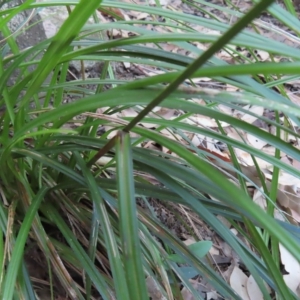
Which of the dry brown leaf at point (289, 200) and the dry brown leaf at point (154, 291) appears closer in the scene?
the dry brown leaf at point (154, 291)

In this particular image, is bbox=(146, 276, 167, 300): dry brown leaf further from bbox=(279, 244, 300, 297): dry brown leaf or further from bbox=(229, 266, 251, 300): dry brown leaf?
bbox=(279, 244, 300, 297): dry brown leaf

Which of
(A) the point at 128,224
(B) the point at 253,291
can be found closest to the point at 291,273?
(B) the point at 253,291

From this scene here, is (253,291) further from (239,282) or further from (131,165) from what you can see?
(131,165)

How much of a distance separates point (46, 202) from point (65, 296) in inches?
7.8

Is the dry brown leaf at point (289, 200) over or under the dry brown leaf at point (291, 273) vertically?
over

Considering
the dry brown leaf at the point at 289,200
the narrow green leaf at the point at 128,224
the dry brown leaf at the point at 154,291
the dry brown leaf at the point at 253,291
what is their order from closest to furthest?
the narrow green leaf at the point at 128,224 → the dry brown leaf at the point at 154,291 → the dry brown leaf at the point at 253,291 → the dry brown leaf at the point at 289,200

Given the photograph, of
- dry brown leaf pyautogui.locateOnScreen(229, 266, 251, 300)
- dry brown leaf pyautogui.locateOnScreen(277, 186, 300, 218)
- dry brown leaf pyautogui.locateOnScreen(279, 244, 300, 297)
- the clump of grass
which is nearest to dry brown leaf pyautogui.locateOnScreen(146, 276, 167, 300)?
the clump of grass

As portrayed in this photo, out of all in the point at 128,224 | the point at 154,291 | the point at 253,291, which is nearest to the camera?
the point at 128,224

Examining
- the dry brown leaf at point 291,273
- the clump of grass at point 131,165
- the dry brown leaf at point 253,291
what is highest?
the clump of grass at point 131,165

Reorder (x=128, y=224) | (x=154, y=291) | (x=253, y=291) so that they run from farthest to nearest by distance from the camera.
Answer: (x=253, y=291)
(x=154, y=291)
(x=128, y=224)

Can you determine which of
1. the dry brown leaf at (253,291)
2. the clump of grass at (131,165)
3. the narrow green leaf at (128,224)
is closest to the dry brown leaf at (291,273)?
the dry brown leaf at (253,291)

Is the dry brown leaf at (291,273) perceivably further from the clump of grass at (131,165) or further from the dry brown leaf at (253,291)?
the clump of grass at (131,165)

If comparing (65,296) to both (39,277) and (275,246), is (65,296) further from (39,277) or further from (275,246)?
(275,246)

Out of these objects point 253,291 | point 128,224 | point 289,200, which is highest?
point 289,200
